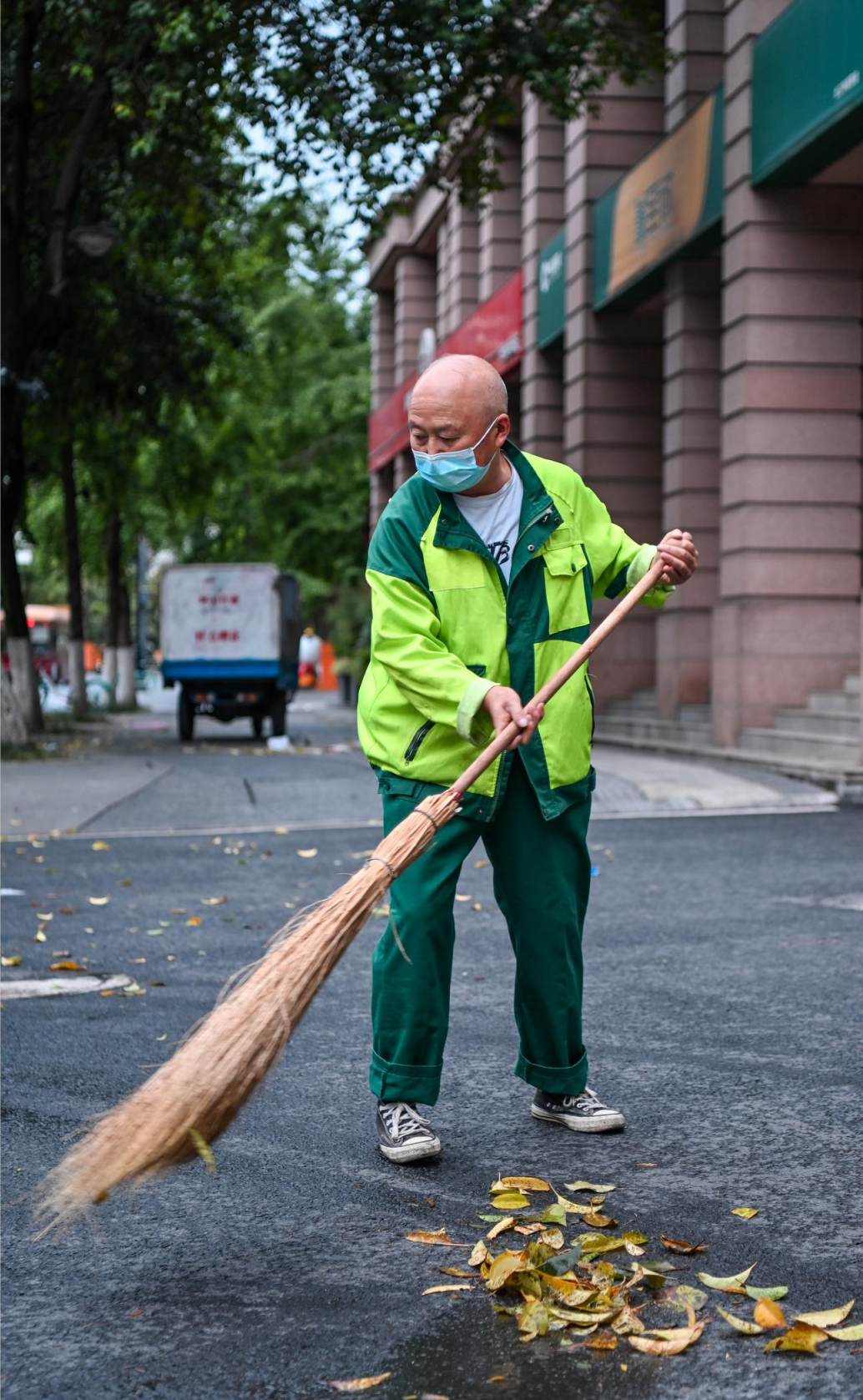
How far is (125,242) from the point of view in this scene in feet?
72.2

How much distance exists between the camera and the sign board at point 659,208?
17.1m

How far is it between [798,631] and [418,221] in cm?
2172

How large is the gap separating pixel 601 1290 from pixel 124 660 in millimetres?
34376

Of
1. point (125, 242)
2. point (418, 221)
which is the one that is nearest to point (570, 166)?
point (125, 242)

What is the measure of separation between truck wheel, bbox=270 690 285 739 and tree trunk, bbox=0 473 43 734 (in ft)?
10.9

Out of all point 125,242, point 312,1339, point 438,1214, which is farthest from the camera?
point 125,242

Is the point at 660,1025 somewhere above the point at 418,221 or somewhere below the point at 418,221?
below

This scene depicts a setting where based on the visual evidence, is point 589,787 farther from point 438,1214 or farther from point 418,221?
point 418,221

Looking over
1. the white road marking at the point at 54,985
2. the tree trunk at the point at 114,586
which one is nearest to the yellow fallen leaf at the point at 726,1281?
the white road marking at the point at 54,985

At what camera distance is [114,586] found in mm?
34719

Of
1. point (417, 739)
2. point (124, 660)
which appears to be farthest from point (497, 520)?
point (124, 660)

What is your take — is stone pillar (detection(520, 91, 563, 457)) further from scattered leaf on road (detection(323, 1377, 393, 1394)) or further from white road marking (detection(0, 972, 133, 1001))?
scattered leaf on road (detection(323, 1377, 393, 1394))

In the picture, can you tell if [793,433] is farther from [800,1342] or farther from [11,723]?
[800,1342]

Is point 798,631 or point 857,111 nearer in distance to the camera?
point 857,111
